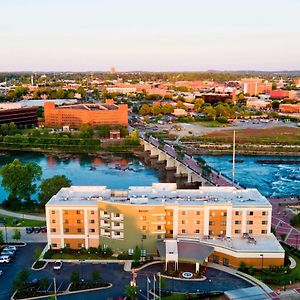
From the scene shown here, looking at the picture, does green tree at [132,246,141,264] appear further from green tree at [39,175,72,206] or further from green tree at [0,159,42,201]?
green tree at [0,159,42,201]

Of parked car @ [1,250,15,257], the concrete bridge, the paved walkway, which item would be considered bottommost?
the concrete bridge

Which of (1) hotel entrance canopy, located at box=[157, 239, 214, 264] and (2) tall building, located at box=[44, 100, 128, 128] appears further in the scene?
(2) tall building, located at box=[44, 100, 128, 128]

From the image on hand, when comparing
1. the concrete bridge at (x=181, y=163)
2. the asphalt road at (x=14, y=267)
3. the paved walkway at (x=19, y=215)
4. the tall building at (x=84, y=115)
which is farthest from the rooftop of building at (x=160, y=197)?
the tall building at (x=84, y=115)

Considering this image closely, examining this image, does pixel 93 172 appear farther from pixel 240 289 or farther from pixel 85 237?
pixel 240 289

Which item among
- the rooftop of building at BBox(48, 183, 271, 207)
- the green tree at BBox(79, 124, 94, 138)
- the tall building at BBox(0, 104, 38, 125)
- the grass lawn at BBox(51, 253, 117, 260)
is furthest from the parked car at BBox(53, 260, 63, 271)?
the tall building at BBox(0, 104, 38, 125)

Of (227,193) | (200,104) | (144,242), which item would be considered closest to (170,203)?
(144,242)

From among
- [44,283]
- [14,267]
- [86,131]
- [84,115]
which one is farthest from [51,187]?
[84,115]

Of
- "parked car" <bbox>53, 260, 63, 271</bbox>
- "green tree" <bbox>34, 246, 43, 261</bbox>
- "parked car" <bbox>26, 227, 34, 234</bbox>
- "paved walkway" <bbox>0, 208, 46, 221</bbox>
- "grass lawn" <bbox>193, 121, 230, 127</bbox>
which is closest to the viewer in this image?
"parked car" <bbox>53, 260, 63, 271</bbox>

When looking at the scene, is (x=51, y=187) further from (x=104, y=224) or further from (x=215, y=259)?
(x=215, y=259)
